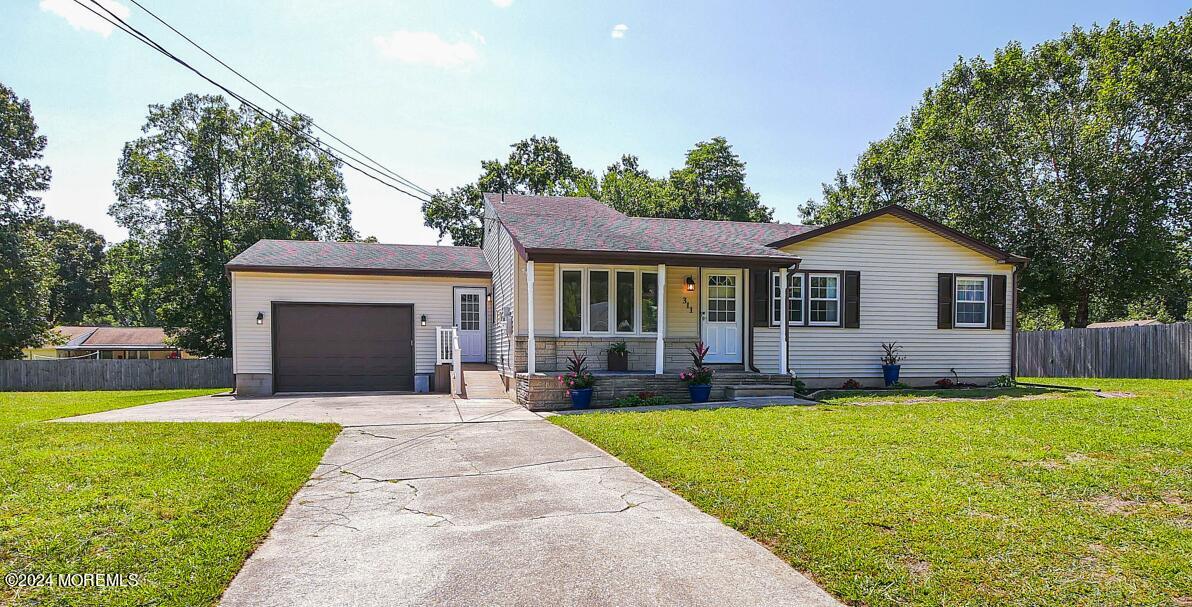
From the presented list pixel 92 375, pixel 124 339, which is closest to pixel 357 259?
pixel 92 375

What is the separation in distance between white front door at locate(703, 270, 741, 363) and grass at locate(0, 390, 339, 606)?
8325mm

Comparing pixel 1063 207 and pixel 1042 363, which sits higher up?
pixel 1063 207

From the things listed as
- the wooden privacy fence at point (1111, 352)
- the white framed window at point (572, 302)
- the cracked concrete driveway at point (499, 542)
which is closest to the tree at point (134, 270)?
the white framed window at point (572, 302)

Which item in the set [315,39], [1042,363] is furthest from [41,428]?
[1042,363]

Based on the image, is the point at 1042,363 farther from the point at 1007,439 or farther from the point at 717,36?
the point at 1007,439

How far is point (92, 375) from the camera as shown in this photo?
20.8m

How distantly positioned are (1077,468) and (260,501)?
6.73 m

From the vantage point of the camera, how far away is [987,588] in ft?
11.1

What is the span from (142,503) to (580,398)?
7.44 meters

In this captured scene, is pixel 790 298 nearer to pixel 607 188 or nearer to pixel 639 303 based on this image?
pixel 639 303

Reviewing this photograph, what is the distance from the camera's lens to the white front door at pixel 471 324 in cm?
1741

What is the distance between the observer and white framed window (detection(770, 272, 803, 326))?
14.2 meters

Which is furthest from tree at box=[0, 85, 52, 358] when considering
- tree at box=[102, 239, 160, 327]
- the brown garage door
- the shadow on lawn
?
the shadow on lawn

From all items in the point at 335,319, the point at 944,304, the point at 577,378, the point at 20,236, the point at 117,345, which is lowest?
the point at 117,345
